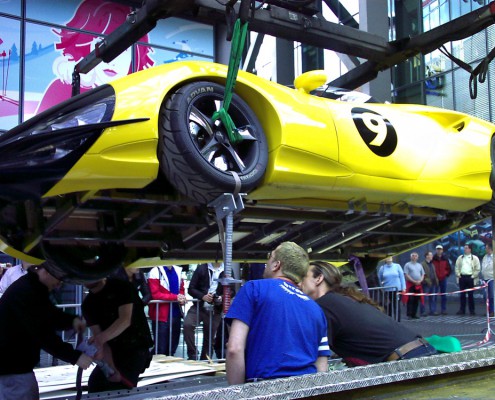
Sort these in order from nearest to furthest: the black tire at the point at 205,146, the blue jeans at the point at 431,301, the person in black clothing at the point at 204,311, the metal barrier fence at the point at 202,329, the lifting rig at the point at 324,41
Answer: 1. the lifting rig at the point at 324,41
2. the black tire at the point at 205,146
3. the metal barrier fence at the point at 202,329
4. the person in black clothing at the point at 204,311
5. the blue jeans at the point at 431,301

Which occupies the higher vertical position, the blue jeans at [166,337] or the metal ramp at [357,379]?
the metal ramp at [357,379]

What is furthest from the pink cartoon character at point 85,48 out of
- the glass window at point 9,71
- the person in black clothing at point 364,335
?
the person in black clothing at point 364,335

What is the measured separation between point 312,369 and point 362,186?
1679 millimetres

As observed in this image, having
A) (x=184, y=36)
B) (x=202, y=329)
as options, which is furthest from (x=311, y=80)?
(x=184, y=36)

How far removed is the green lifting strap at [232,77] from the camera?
359cm

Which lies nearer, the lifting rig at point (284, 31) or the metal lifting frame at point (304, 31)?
the lifting rig at point (284, 31)

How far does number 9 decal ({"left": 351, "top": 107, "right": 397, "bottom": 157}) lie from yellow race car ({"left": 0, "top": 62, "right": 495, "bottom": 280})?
0.03ft

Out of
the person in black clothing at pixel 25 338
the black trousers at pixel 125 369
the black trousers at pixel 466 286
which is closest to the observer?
the person in black clothing at pixel 25 338

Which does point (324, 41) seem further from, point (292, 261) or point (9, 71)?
point (9, 71)

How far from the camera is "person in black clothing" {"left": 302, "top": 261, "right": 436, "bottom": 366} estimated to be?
3.60m

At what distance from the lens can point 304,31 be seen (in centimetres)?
446

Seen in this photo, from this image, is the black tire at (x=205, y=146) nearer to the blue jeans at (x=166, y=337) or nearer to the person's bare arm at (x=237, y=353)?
the person's bare arm at (x=237, y=353)

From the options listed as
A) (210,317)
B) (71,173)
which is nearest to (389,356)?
(71,173)

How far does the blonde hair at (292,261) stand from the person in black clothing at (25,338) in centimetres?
187
